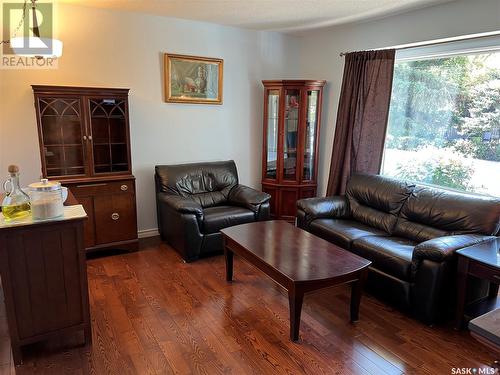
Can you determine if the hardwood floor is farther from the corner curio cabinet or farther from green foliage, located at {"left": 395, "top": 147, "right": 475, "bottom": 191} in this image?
the corner curio cabinet

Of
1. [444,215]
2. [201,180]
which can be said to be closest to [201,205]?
[201,180]

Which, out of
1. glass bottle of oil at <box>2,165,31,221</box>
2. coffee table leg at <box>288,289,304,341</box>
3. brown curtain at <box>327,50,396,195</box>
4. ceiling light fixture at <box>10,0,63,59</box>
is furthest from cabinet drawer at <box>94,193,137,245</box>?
brown curtain at <box>327,50,396,195</box>

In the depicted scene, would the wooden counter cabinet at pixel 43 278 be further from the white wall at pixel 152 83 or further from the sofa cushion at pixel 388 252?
the sofa cushion at pixel 388 252

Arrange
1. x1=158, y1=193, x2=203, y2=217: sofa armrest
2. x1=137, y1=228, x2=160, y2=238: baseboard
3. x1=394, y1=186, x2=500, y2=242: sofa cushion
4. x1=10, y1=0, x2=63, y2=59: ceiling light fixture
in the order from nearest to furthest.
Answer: x1=394, y1=186, x2=500, y2=242: sofa cushion
x1=10, y1=0, x2=63, y2=59: ceiling light fixture
x1=158, y1=193, x2=203, y2=217: sofa armrest
x1=137, y1=228, x2=160, y2=238: baseboard

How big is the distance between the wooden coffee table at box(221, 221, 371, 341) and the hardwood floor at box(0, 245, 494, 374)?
0.19 meters

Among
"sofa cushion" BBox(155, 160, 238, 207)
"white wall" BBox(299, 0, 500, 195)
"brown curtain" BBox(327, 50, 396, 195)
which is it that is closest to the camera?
"white wall" BBox(299, 0, 500, 195)

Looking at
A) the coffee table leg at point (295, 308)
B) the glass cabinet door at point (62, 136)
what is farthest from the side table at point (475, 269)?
the glass cabinet door at point (62, 136)

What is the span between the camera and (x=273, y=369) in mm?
2059

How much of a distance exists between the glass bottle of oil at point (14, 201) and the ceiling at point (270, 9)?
7.19ft

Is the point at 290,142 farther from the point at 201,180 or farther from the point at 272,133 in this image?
the point at 201,180

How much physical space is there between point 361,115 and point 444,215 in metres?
1.56

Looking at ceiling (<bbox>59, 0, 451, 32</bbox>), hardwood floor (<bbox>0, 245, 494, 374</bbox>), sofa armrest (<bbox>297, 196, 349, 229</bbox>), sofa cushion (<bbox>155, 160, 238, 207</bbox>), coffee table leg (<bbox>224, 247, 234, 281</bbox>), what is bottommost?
hardwood floor (<bbox>0, 245, 494, 374</bbox>)

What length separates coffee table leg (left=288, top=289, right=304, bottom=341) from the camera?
219 centimetres

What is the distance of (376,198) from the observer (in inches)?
138
